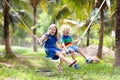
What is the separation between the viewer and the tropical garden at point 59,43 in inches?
469

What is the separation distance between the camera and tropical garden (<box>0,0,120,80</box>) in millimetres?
11906

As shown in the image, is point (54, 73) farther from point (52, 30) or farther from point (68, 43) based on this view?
point (52, 30)

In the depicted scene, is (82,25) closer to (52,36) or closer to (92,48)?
(92,48)

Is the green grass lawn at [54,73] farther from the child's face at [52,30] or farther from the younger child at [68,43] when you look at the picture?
the child's face at [52,30]

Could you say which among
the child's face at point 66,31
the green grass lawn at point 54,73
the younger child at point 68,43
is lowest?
the green grass lawn at point 54,73

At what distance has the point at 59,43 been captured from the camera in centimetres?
1367

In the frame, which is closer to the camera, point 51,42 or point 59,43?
point 51,42

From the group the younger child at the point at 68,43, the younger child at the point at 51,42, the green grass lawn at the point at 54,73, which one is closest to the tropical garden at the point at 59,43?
the green grass lawn at the point at 54,73

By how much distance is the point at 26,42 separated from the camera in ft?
205

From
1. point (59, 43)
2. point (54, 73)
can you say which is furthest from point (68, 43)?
point (54, 73)

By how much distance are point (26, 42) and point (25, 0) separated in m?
34.2

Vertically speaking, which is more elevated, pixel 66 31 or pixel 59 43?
pixel 66 31

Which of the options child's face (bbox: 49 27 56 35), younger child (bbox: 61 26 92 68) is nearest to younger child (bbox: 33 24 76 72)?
child's face (bbox: 49 27 56 35)

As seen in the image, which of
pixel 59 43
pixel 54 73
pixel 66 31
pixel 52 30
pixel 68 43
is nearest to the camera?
pixel 54 73
